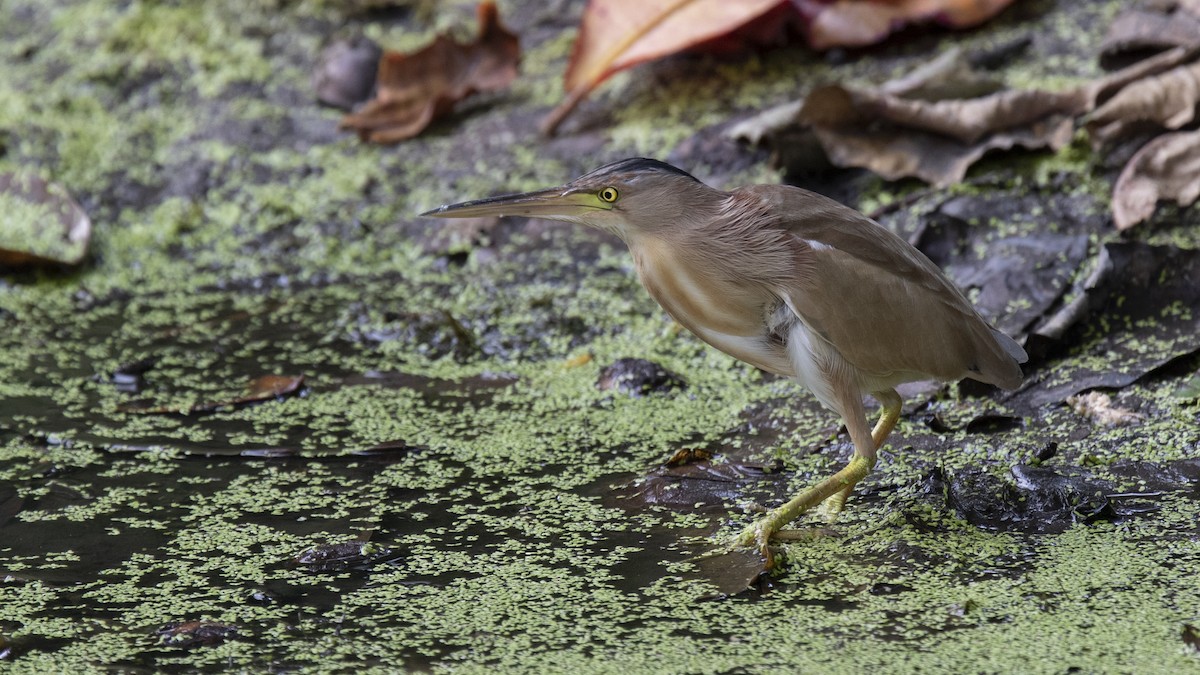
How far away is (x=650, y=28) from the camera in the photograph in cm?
479

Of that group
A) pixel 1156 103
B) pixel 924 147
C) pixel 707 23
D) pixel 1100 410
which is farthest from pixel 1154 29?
pixel 1100 410

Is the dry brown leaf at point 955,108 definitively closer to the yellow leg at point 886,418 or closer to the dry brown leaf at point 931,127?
the dry brown leaf at point 931,127

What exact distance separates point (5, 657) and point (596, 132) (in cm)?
327

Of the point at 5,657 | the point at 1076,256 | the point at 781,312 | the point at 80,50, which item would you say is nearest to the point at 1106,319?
the point at 1076,256

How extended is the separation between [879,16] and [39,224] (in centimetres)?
336

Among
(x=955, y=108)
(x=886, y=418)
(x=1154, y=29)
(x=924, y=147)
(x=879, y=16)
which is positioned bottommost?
(x=886, y=418)

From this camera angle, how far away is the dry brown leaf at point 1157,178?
3.88 meters

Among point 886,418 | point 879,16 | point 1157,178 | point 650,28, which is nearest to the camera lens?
point 886,418

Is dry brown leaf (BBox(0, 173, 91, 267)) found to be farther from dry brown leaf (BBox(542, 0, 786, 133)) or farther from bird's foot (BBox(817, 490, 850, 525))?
bird's foot (BBox(817, 490, 850, 525))

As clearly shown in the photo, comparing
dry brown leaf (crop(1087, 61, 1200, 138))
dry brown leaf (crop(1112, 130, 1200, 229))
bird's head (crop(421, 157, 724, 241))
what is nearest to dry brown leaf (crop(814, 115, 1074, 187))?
dry brown leaf (crop(1087, 61, 1200, 138))

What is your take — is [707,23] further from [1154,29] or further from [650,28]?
[1154,29]

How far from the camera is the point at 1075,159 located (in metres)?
4.22

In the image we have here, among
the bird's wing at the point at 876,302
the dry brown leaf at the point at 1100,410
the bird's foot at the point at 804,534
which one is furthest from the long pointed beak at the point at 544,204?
the dry brown leaf at the point at 1100,410

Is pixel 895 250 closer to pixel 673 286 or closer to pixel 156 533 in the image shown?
pixel 673 286
